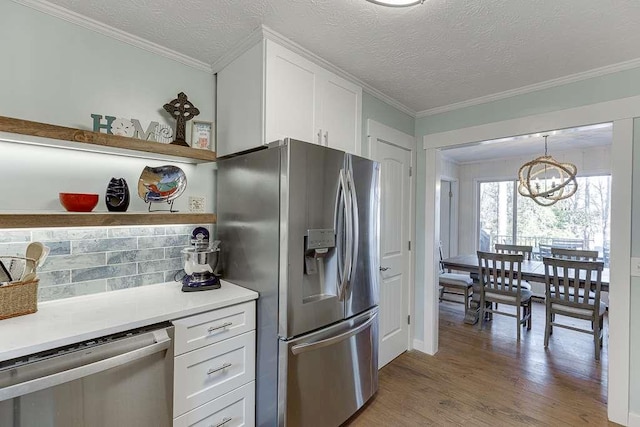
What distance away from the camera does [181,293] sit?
5.65 ft

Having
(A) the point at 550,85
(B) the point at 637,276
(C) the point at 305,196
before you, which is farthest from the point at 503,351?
(C) the point at 305,196

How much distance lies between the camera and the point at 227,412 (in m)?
1.59

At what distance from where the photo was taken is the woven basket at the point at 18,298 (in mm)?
1287

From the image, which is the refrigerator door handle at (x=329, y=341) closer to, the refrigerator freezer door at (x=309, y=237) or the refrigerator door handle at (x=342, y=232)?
the refrigerator freezer door at (x=309, y=237)

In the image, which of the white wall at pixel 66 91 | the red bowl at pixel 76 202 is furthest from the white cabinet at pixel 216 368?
the white wall at pixel 66 91

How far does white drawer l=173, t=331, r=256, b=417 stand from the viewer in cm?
142

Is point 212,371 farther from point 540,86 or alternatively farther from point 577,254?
point 577,254

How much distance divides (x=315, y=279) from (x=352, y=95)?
4.74 feet

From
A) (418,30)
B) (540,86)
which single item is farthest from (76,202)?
(540,86)

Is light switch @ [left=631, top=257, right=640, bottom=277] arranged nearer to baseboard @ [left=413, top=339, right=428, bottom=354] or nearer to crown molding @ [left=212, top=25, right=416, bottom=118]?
baseboard @ [left=413, top=339, right=428, bottom=354]

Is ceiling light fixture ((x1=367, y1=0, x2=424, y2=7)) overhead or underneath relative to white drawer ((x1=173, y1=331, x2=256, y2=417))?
overhead

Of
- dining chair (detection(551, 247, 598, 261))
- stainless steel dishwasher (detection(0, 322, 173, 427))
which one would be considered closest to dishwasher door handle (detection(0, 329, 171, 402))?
stainless steel dishwasher (detection(0, 322, 173, 427))

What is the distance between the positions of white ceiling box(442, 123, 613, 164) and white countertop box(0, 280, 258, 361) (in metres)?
3.30

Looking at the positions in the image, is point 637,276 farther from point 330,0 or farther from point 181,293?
point 181,293
